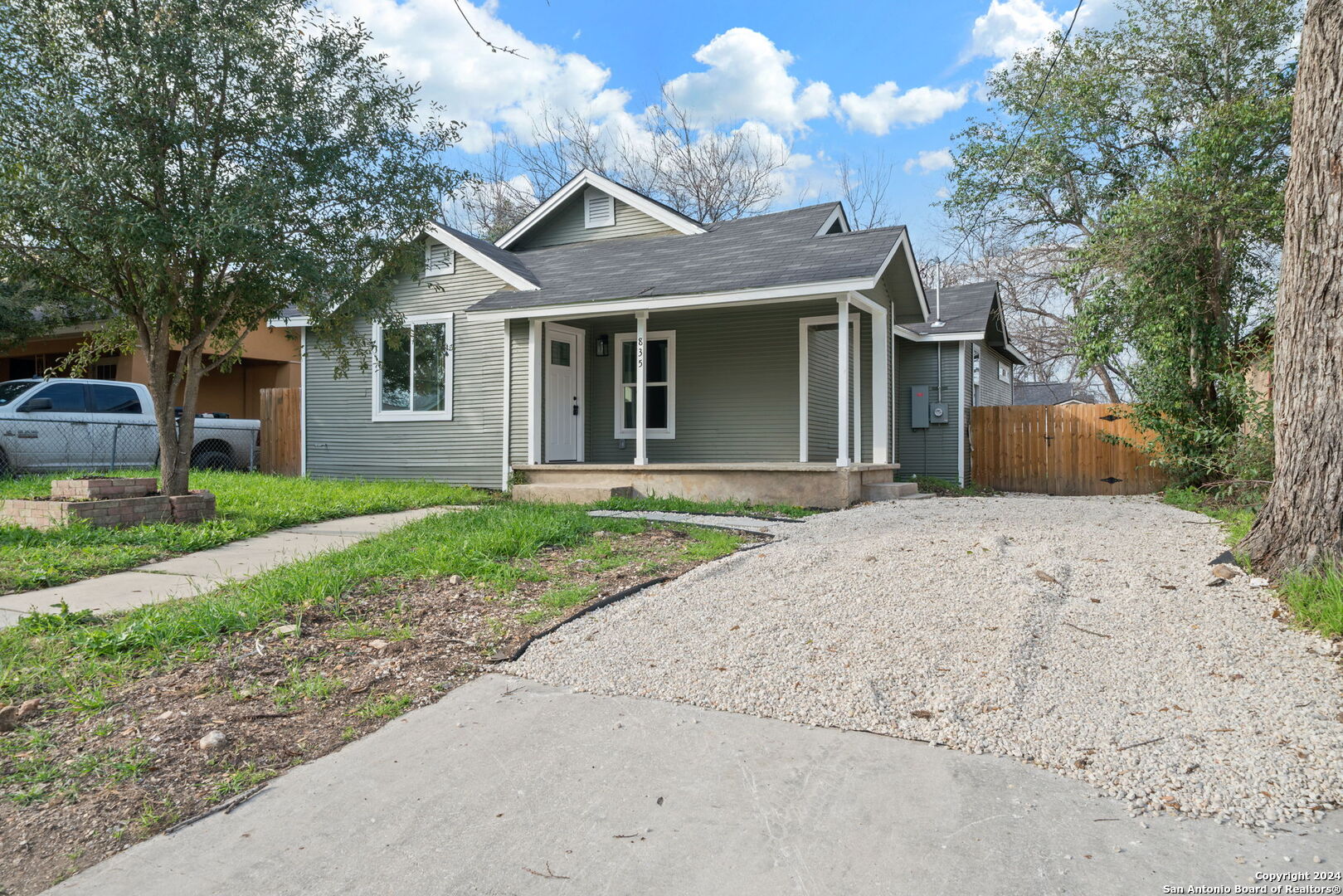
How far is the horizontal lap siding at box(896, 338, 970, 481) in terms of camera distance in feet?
53.1

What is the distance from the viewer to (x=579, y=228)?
15641 mm

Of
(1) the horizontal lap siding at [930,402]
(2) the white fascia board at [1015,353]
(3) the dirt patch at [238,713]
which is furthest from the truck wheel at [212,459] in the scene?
(2) the white fascia board at [1015,353]

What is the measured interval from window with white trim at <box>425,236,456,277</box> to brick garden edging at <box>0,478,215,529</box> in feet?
19.4

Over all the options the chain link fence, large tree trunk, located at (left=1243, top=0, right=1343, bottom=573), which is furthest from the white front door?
large tree trunk, located at (left=1243, top=0, right=1343, bottom=573)

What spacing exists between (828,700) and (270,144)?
306 inches

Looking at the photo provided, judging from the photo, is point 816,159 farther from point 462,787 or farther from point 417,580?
point 462,787

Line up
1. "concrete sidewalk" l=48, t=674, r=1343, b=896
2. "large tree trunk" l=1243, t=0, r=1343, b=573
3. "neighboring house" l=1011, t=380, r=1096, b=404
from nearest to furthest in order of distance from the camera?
1. "concrete sidewalk" l=48, t=674, r=1343, b=896
2. "large tree trunk" l=1243, t=0, r=1343, b=573
3. "neighboring house" l=1011, t=380, r=1096, b=404

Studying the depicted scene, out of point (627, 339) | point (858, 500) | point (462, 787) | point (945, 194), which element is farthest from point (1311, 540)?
point (945, 194)

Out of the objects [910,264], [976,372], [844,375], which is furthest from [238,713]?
[976,372]

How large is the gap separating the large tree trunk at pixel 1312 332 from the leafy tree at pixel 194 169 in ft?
25.0

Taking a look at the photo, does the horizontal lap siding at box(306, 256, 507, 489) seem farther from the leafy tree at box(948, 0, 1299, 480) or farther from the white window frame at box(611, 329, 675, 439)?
the leafy tree at box(948, 0, 1299, 480)

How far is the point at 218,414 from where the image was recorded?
15.2 meters

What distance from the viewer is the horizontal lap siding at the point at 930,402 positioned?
53.1 ft

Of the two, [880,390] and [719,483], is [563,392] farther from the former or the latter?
[880,390]
